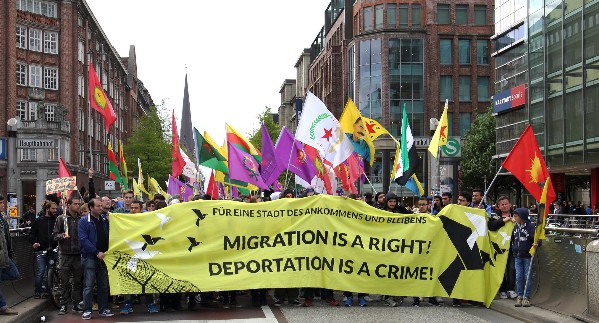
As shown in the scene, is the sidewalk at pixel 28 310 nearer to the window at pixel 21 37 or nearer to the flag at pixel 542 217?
the flag at pixel 542 217

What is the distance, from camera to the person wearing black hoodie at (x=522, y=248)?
1291cm

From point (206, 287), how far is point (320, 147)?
14.7ft

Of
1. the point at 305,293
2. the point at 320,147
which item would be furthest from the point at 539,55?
the point at 305,293

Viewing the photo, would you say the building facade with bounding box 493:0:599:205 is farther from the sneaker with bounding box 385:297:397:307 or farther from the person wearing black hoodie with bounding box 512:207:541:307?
the sneaker with bounding box 385:297:397:307

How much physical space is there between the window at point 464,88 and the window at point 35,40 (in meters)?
36.5

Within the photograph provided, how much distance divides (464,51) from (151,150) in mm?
29515

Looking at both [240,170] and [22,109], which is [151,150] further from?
[240,170]

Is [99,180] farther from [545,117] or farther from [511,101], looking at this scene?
[545,117]

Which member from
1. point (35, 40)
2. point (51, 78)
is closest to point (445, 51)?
point (51, 78)

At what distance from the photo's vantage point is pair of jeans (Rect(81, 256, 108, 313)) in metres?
12.3

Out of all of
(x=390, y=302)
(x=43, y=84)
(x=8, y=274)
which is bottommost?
(x=390, y=302)

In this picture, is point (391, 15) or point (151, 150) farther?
point (391, 15)

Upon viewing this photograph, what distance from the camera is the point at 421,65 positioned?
7244 centimetres

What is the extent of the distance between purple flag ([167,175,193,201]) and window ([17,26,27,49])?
3497cm
